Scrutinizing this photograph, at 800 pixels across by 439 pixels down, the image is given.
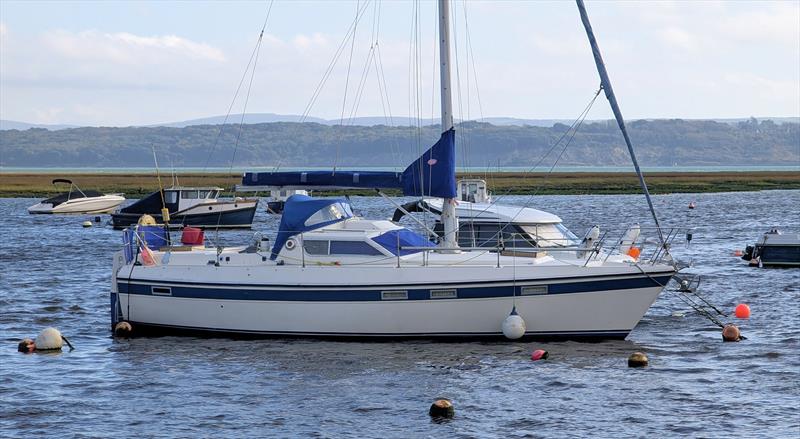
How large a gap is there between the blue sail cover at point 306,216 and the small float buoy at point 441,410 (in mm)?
7196

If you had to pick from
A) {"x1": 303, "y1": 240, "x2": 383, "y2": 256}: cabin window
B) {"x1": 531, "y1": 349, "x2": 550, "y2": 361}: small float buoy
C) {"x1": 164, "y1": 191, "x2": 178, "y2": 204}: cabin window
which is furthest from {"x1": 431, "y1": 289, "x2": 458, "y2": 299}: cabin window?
{"x1": 164, "y1": 191, "x2": 178, "y2": 204}: cabin window

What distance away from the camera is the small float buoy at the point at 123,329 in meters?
26.7

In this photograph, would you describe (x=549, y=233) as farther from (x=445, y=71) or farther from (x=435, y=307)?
(x=435, y=307)

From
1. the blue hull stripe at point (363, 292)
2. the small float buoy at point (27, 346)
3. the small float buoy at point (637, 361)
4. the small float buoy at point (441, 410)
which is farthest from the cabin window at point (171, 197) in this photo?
the small float buoy at point (441, 410)

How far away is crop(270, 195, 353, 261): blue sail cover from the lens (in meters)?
25.9

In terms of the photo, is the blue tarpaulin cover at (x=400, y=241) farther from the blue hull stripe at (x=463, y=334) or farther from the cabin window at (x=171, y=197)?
the cabin window at (x=171, y=197)

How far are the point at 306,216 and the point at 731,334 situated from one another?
995 cm

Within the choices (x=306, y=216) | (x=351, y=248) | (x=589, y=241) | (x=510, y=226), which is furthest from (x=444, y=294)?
(x=510, y=226)

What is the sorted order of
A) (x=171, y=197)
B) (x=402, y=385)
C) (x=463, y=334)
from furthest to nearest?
(x=171, y=197)
(x=463, y=334)
(x=402, y=385)

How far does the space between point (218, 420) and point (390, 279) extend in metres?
5.87

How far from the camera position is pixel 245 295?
1001 inches

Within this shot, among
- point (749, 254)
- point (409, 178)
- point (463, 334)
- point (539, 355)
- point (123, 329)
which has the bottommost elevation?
point (539, 355)

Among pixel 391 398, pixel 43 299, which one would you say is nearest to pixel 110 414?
pixel 391 398

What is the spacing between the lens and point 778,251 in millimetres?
39094
